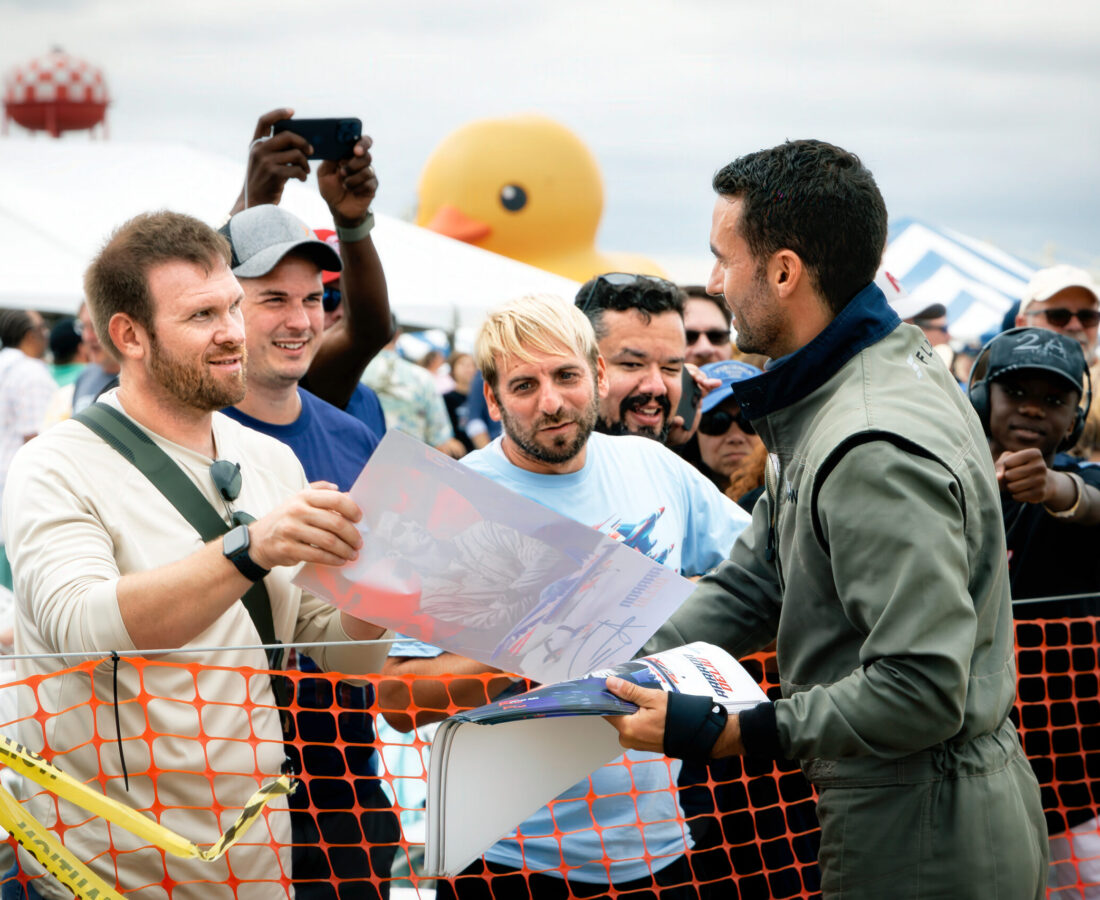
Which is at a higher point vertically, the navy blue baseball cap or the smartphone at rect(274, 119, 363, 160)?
the smartphone at rect(274, 119, 363, 160)

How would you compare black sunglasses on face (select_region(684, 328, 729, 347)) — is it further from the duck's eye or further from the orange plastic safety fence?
the duck's eye

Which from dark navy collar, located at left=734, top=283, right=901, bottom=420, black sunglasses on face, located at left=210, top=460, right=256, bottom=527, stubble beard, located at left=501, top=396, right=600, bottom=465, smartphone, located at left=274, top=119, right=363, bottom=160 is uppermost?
smartphone, located at left=274, top=119, right=363, bottom=160

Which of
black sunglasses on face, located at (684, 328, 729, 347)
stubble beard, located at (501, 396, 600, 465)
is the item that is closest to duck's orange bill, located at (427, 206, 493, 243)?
black sunglasses on face, located at (684, 328, 729, 347)

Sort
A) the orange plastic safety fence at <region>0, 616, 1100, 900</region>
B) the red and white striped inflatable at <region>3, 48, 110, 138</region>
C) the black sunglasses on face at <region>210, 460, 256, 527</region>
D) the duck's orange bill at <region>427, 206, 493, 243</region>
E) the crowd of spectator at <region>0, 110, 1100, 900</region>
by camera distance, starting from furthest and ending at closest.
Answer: the red and white striped inflatable at <region>3, 48, 110, 138</region>
the duck's orange bill at <region>427, 206, 493, 243</region>
the black sunglasses on face at <region>210, 460, 256, 527</region>
the orange plastic safety fence at <region>0, 616, 1100, 900</region>
the crowd of spectator at <region>0, 110, 1100, 900</region>

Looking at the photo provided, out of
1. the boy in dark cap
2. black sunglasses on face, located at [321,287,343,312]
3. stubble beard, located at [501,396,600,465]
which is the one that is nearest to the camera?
stubble beard, located at [501,396,600,465]

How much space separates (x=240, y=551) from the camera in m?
1.88

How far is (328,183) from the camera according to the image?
342 cm

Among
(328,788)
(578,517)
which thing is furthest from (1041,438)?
(328,788)

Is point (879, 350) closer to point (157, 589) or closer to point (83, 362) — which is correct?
point (157, 589)

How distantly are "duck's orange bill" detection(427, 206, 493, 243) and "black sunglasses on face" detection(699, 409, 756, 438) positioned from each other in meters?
11.4

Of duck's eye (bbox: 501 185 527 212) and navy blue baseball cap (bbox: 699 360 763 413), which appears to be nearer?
navy blue baseball cap (bbox: 699 360 763 413)

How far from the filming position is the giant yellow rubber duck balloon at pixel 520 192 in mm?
14727

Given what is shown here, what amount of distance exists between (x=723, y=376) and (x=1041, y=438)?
101 centimetres

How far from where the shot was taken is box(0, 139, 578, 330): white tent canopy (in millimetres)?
9391
